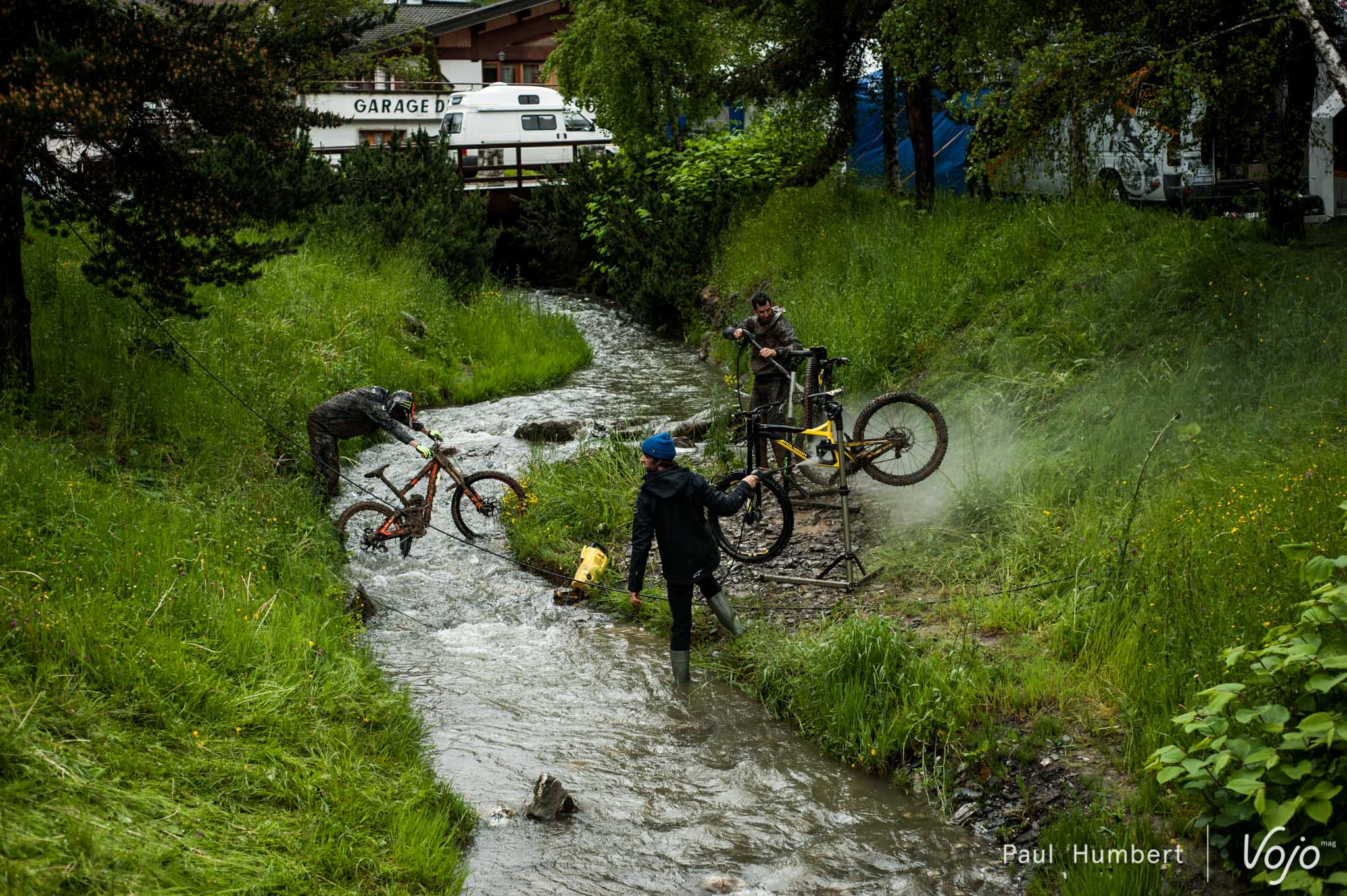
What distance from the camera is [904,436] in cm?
1059

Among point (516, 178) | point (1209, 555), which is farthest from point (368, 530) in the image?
point (516, 178)

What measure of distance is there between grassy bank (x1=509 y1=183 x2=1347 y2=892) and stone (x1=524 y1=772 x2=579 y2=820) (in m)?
1.86

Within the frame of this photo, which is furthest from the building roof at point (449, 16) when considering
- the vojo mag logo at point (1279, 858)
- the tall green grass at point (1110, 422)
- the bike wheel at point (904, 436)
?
the vojo mag logo at point (1279, 858)

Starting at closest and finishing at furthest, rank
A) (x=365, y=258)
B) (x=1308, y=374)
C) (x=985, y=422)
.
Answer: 1. (x=1308, y=374)
2. (x=985, y=422)
3. (x=365, y=258)

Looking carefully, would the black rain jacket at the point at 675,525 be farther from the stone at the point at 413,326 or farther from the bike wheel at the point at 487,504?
the stone at the point at 413,326

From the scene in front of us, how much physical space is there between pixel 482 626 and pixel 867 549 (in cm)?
356

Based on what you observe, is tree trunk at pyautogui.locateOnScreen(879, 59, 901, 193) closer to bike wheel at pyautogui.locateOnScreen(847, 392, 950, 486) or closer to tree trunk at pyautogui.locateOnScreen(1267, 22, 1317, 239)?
tree trunk at pyautogui.locateOnScreen(1267, 22, 1317, 239)

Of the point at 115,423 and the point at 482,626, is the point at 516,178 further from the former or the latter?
the point at 482,626

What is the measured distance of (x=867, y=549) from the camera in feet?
34.6

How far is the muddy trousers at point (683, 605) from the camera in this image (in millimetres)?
8609

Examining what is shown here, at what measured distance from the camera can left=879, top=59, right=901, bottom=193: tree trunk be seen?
63.3 feet

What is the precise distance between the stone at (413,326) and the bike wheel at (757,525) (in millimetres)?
9807

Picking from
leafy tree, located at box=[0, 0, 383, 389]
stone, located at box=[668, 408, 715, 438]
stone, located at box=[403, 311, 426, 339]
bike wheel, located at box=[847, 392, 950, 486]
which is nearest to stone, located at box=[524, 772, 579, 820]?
bike wheel, located at box=[847, 392, 950, 486]

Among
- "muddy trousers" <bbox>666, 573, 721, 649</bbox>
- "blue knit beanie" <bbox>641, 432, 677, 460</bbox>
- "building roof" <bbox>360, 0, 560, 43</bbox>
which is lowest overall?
"muddy trousers" <bbox>666, 573, 721, 649</bbox>
